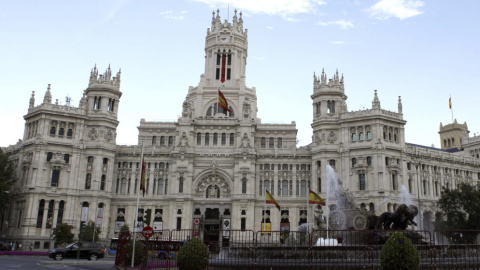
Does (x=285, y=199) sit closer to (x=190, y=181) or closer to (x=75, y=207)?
(x=190, y=181)

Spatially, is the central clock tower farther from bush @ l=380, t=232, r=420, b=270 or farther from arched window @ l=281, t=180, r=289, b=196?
bush @ l=380, t=232, r=420, b=270

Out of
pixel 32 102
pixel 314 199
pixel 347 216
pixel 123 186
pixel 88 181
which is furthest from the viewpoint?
pixel 123 186

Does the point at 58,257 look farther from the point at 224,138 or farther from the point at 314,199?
the point at 224,138

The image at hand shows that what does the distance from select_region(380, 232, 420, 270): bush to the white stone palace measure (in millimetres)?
50692

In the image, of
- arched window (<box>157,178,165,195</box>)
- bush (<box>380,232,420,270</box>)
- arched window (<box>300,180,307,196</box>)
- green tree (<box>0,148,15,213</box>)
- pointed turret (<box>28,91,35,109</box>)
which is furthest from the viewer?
arched window (<box>157,178,165,195</box>)

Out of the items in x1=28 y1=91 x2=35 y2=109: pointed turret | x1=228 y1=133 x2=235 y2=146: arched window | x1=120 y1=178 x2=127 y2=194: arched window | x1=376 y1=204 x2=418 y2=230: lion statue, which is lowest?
x1=376 y1=204 x2=418 y2=230: lion statue

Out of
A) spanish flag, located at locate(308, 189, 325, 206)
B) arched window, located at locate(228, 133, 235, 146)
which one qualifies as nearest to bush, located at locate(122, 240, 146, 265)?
spanish flag, located at locate(308, 189, 325, 206)

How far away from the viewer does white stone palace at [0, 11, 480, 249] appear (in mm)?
73875

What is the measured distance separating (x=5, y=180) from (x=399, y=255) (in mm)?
69856

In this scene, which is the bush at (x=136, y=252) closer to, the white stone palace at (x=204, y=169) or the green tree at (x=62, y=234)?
the green tree at (x=62, y=234)

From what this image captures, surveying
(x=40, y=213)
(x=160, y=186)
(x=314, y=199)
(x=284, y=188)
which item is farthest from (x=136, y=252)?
(x=284, y=188)

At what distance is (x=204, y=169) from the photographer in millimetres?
80875

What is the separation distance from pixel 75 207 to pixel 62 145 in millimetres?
10583

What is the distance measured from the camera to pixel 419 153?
263ft
